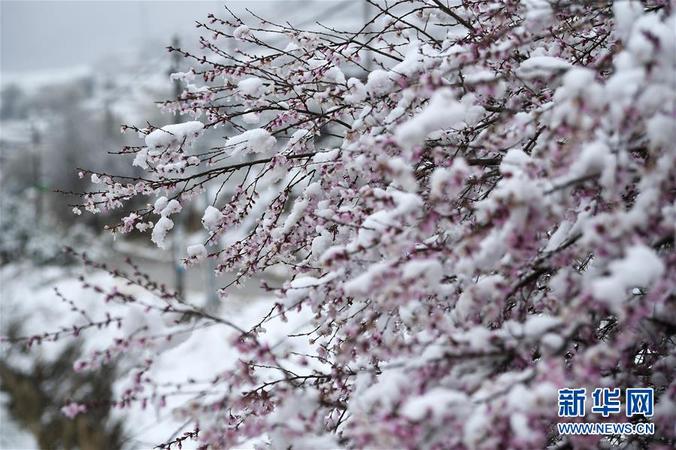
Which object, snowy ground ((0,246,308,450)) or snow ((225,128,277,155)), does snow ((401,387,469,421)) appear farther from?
snowy ground ((0,246,308,450))

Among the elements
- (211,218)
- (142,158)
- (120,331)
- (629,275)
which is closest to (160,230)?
(211,218)

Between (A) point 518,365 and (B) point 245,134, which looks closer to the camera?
(A) point 518,365

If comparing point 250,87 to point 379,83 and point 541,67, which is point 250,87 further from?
point 541,67

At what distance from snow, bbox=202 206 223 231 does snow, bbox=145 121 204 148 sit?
0.41 m

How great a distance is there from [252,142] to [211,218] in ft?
1.64

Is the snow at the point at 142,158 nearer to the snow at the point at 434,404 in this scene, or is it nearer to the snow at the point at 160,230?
the snow at the point at 160,230

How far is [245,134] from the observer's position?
2.80 m

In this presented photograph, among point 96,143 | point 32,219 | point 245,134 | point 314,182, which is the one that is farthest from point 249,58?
point 96,143

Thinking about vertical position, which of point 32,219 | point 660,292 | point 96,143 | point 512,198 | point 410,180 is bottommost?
point 660,292

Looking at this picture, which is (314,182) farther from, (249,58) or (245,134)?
(249,58)

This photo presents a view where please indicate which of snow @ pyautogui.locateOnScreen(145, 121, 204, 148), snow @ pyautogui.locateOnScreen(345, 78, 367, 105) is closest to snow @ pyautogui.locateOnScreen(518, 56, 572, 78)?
snow @ pyautogui.locateOnScreen(345, 78, 367, 105)

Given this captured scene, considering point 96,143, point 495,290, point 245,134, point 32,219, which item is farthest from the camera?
point 96,143

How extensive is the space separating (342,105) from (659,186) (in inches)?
67.0

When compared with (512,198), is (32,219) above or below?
above
